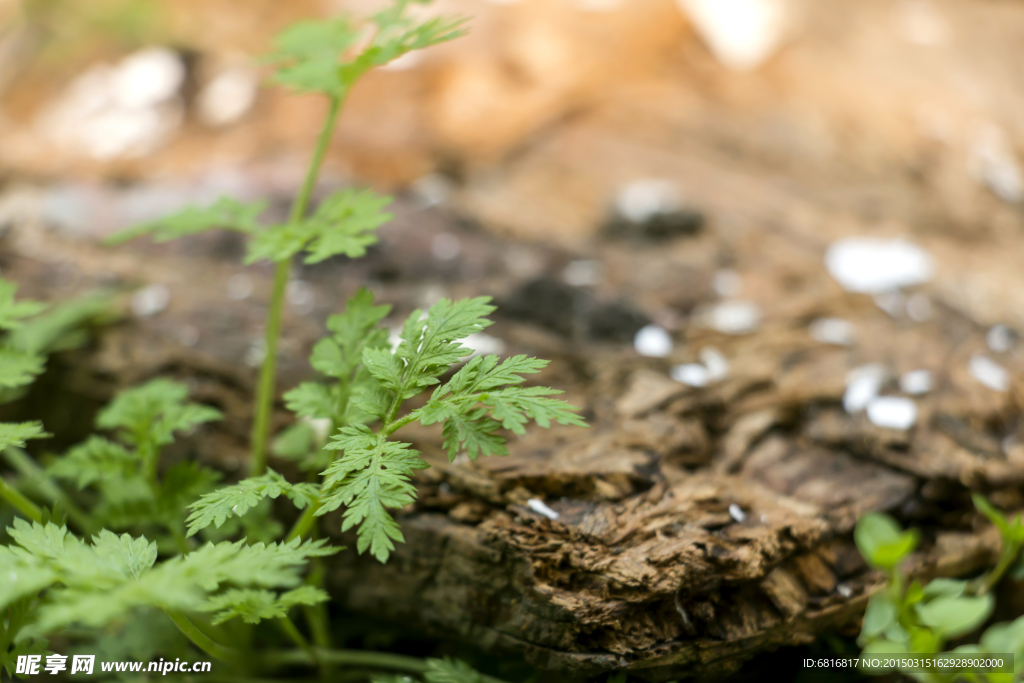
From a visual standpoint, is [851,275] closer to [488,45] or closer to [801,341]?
[801,341]

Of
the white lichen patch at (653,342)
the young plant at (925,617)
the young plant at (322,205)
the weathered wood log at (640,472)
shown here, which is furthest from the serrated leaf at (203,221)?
the young plant at (925,617)

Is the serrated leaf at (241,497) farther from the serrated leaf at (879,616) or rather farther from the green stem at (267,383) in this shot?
the serrated leaf at (879,616)

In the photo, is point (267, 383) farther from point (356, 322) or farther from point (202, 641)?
point (202, 641)

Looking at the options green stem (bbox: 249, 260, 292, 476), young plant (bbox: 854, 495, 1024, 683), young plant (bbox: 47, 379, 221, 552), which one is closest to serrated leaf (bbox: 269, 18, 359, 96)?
green stem (bbox: 249, 260, 292, 476)

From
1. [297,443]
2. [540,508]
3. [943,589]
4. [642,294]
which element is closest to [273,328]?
[297,443]

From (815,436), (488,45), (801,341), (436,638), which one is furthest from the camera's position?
(488,45)

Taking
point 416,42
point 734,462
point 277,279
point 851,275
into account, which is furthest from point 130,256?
point 851,275
